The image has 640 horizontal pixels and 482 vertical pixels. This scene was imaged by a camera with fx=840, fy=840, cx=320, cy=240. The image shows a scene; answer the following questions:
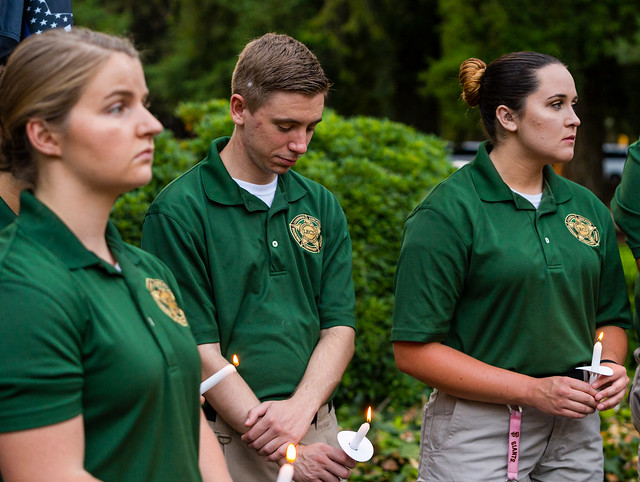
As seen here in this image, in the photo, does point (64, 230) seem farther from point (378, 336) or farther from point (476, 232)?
point (378, 336)

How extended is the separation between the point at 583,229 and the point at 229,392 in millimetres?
1562

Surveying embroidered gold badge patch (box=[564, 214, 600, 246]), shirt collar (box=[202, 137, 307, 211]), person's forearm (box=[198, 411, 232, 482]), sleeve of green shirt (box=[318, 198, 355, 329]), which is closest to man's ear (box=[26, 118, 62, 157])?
person's forearm (box=[198, 411, 232, 482])

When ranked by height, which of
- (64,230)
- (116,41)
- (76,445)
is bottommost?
(76,445)

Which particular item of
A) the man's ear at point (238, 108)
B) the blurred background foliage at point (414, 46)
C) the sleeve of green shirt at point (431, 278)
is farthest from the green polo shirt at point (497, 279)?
the blurred background foliage at point (414, 46)

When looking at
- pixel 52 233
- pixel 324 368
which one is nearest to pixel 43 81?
pixel 52 233

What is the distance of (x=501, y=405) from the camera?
331 cm

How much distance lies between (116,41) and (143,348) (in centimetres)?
77

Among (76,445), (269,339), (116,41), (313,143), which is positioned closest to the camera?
(76,445)

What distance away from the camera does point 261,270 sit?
3.13m

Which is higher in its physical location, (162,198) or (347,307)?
(162,198)

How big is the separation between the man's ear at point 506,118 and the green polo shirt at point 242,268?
0.92 m

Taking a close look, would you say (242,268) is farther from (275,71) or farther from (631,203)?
(631,203)

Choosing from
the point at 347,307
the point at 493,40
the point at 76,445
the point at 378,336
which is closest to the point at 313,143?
the point at 378,336

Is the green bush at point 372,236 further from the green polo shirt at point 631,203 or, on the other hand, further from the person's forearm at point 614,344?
the green polo shirt at point 631,203
